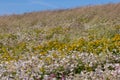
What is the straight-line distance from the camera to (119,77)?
757cm

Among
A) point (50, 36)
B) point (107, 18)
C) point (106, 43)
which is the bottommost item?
point (106, 43)

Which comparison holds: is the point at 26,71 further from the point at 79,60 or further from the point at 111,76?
the point at 111,76

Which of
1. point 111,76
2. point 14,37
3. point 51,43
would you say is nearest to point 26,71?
point 111,76

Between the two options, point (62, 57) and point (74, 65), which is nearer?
point (74, 65)

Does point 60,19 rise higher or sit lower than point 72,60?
higher

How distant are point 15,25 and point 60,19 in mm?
2859

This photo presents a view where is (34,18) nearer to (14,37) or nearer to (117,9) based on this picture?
(117,9)

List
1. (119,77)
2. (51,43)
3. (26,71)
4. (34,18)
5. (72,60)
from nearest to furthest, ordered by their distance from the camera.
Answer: (119,77) < (26,71) < (72,60) < (51,43) < (34,18)

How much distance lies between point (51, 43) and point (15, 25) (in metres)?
11.7

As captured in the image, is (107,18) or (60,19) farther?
(60,19)

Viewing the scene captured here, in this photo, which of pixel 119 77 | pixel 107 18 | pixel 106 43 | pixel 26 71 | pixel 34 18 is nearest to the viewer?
pixel 119 77

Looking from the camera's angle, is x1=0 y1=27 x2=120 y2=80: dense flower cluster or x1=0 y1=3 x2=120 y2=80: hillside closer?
x1=0 y1=27 x2=120 y2=80: dense flower cluster

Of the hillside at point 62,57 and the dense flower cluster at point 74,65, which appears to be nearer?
the dense flower cluster at point 74,65

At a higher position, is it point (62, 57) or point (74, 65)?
point (62, 57)
